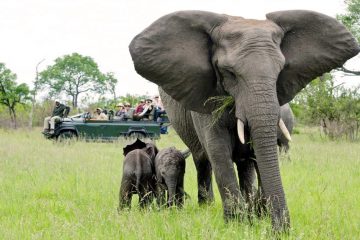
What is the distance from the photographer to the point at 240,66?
5.00m

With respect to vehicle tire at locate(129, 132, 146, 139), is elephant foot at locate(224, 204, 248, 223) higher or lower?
lower

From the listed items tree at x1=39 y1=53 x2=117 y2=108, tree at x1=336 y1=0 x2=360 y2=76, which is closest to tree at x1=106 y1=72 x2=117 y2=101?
tree at x1=39 y1=53 x2=117 y2=108

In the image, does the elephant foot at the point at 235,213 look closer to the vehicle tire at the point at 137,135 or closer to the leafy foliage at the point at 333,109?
the vehicle tire at the point at 137,135

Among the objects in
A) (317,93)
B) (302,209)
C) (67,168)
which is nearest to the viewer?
(302,209)

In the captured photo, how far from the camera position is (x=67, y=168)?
12.1 meters

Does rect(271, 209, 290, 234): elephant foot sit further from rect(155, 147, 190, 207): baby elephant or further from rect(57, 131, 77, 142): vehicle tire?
rect(57, 131, 77, 142): vehicle tire

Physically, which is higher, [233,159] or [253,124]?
[253,124]

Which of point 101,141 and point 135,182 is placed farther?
point 101,141

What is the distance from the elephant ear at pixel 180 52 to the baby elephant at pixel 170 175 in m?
1.60

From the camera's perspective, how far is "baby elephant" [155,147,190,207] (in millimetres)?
7062

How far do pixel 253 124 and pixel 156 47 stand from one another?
4.21 feet

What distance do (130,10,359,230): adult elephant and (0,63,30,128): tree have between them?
116ft

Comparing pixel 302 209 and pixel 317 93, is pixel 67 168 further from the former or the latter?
pixel 317 93

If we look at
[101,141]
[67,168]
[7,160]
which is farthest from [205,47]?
[101,141]
